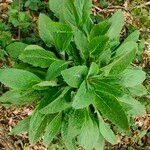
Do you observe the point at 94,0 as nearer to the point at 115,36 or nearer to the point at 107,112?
the point at 115,36

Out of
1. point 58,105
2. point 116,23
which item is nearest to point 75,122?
point 58,105

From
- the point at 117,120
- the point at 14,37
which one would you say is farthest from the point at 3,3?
the point at 117,120

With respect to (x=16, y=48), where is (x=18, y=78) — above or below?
below

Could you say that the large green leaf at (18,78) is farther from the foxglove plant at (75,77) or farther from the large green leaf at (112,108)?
the large green leaf at (112,108)

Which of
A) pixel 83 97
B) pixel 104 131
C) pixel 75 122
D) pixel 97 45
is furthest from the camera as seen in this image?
pixel 104 131

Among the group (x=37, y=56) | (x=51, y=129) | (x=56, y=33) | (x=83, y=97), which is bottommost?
(x=51, y=129)

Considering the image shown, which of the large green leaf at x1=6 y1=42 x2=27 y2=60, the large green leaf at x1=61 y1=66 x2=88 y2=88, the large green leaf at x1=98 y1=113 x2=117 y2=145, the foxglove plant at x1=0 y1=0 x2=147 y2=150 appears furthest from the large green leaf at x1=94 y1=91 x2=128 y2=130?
the large green leaf at x1=6 y1=42 x2=27 y2=60

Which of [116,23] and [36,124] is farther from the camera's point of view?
[116,23]

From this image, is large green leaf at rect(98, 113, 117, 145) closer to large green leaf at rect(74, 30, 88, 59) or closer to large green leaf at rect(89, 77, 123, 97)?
large green leaf at rect(89, 77, 123, 97)

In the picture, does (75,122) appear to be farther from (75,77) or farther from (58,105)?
(75,77)
